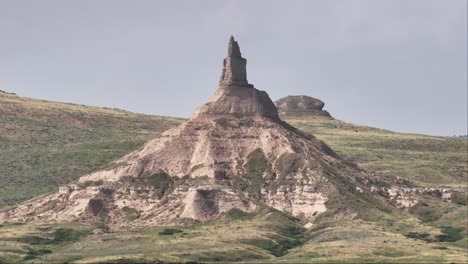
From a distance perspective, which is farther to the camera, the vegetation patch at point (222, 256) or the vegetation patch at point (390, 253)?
the vegetation patch at point (390, 253)

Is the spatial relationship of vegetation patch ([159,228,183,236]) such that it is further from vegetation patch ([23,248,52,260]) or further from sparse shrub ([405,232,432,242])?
sparse shrub ([405,232,432,242])

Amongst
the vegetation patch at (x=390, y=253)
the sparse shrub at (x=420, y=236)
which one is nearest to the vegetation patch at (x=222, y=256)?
the vegetation patch at (x=390, y=253)

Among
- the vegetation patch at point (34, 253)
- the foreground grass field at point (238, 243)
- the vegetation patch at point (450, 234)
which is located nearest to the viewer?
the foreground grass field at point (238, 243)

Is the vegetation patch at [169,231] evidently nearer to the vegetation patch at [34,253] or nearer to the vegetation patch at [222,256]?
the vegetation patch at [222,256]

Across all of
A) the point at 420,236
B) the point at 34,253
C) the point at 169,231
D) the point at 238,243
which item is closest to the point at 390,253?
the point at 420,236

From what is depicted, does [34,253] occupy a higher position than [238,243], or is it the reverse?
[238,243]

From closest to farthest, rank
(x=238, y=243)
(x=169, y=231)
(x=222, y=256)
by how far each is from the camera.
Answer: (x=222, y=256) < (x=238, y=243) < (x=169, y=231)

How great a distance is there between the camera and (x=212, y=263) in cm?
16175

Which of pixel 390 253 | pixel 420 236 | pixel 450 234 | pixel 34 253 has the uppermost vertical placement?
pixel 450 234

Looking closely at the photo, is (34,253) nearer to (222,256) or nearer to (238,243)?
(222,256)

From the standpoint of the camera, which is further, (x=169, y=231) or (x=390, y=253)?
(x=169, y=231)

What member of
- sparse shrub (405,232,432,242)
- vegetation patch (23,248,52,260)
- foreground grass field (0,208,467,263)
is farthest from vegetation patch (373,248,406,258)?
vegetation patch (23,248,52,260)

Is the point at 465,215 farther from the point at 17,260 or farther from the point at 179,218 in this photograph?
the point at 17,260

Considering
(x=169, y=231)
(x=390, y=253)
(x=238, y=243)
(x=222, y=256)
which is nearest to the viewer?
(x=222, y=256)
